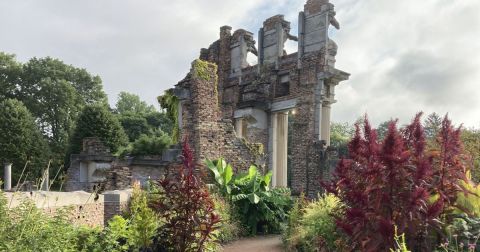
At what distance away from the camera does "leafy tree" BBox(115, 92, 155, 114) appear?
50312 mm

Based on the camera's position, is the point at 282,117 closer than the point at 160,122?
Yes

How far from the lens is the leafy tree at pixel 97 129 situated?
28594 mm

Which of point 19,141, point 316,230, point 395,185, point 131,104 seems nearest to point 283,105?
point 316,230

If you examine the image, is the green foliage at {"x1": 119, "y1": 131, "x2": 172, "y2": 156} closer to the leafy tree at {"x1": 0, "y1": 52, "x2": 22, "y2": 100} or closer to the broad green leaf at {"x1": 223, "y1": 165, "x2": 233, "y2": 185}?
the broad green leaf at {"x1": 223, "y1": 165, "x2": 233, "y2": 185}

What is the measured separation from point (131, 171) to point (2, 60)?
2650cm

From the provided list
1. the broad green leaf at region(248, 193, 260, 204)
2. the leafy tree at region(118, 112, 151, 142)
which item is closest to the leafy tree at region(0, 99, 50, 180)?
the leafy tree at region(118, 112, 151, 142)

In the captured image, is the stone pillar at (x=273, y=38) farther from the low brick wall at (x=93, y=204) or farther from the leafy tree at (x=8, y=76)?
the leafy tree at (x=8, y=76)

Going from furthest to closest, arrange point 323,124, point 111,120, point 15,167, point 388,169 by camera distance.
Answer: point 111,120 < point 15,167 < point 323,124 < point 388,169

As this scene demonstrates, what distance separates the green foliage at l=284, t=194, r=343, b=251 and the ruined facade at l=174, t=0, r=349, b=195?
5.46 meters

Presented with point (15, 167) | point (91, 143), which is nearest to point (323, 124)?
point (91, 143)

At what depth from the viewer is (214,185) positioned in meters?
11.9

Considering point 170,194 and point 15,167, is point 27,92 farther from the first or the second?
point 170,194

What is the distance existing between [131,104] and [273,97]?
108 ft

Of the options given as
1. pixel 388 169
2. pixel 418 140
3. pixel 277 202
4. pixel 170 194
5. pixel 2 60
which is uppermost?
pixel 2 60
